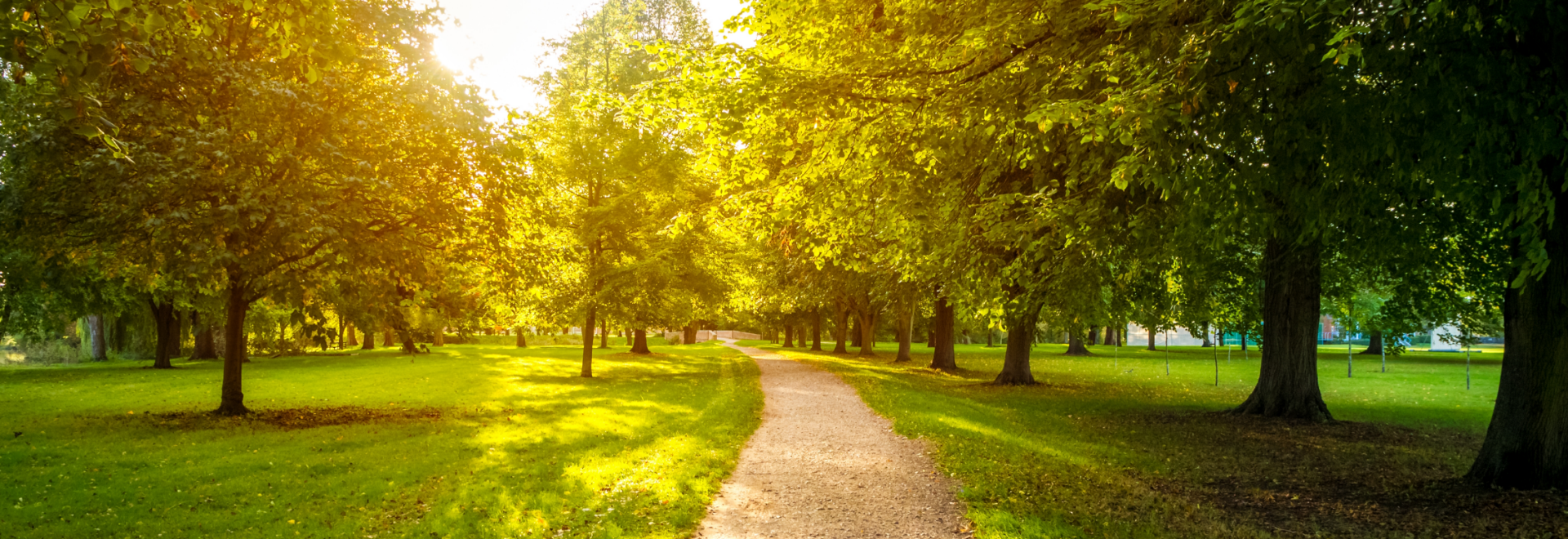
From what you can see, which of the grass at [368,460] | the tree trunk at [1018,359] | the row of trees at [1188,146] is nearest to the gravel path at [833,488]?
the grass at [368,460]

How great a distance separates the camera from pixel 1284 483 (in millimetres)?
9414

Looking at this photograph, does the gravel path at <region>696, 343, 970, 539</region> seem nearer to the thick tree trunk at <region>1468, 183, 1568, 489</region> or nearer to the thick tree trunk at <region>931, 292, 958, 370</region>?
the thick tree trunk at <region>1468, 183, 1568, 489</region>

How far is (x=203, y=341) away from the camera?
3553 centimetres

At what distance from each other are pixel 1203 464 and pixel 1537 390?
11.9 ft

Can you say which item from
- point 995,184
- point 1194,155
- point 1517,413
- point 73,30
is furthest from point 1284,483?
point 73,30

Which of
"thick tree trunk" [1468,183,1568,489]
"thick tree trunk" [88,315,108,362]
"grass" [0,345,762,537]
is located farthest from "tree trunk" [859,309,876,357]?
"thick tree trunk" [88,315,108,362]

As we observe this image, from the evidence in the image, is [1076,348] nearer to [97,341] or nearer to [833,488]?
[833,488]

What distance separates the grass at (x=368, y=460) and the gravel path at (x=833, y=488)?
1.32 ft

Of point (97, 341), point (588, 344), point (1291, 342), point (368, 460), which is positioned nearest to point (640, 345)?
point (588, 344)

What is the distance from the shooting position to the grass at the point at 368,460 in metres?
7.38

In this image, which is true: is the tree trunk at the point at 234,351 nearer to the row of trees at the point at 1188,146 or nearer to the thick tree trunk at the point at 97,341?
the row of trees at the point at 1188,146

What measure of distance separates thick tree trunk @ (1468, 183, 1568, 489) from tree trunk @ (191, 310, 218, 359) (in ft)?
141

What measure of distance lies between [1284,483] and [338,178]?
14.3 metres

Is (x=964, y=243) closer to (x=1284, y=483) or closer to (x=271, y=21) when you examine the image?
(x=1284, y=483)
